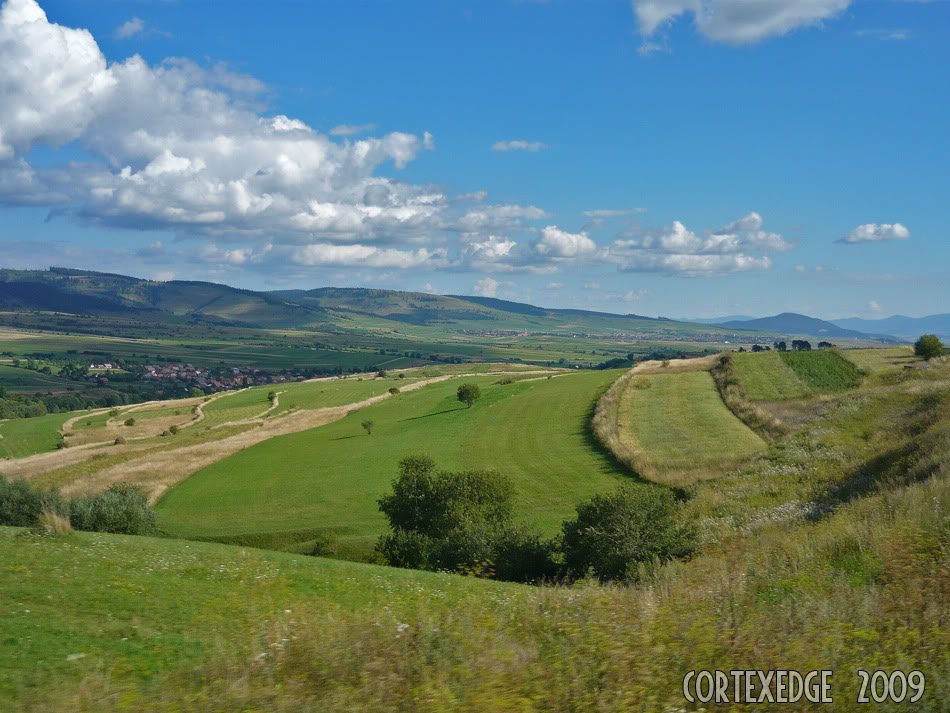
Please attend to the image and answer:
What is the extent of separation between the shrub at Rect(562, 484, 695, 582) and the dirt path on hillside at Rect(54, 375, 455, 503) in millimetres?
38317

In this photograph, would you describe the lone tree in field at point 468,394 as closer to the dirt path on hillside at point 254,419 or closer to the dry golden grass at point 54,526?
the dirt path on hillside at point 254,419

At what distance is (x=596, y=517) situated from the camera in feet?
78.5

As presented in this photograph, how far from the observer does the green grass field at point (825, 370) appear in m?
68.9

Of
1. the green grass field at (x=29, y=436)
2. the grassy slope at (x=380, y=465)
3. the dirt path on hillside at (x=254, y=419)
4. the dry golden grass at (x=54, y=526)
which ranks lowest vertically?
the green grass field at (x=29, y=436)

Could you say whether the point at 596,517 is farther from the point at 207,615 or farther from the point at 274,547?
the point at 274,547

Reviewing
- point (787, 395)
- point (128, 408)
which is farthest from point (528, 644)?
point (128, 408)

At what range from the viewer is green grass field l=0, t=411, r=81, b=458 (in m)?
80.6

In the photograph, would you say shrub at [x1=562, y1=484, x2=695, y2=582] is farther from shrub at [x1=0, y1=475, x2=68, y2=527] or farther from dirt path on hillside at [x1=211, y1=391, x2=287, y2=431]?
dirt path on hillside at [x1=211, y1=391, x2=287, y2=431]

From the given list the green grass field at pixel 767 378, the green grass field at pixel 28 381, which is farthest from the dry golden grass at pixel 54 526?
the green grass field at pixel 28 381

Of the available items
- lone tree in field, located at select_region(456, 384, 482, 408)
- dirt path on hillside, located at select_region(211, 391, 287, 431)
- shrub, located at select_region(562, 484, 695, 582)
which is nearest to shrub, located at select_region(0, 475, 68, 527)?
shrub, located at select_region(562, 484, 695, 582)

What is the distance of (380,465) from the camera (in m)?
56.0

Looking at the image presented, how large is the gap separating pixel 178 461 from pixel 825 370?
71.2 metres

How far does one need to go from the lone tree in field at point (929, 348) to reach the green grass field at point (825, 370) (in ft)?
26.1

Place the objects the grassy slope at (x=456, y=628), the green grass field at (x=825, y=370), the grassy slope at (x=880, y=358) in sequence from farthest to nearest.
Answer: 1. the grassy slope at (x=880, y=358)
2. the green grass field at (x=825, y=370)
3. the grassy slope at (x=456, y=628)
